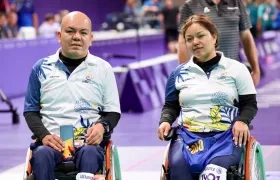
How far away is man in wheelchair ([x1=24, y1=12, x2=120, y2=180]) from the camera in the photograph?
5285mm

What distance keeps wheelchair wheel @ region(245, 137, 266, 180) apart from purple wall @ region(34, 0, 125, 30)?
21.9 metres

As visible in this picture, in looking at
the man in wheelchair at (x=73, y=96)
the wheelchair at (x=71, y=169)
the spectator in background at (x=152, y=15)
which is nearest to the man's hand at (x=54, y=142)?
the man in wheelchair at (x=73, y=96)

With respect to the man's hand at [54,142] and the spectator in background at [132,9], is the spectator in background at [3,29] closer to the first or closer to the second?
the spectator in background at [132,9]

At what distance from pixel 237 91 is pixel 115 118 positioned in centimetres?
81

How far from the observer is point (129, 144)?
948cm

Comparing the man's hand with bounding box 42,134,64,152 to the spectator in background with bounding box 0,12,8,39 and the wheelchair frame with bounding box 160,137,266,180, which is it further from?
the spectator in background with bounding box 0,12,8,39

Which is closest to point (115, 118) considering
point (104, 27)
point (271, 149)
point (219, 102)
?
point (219, 102)

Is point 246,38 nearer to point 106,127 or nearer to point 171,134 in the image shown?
point 171,134

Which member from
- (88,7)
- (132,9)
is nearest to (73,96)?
(132,9)

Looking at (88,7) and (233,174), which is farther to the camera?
(88,7)

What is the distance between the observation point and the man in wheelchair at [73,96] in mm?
5285

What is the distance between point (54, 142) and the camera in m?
5.20

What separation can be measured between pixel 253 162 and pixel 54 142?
1.23 meters

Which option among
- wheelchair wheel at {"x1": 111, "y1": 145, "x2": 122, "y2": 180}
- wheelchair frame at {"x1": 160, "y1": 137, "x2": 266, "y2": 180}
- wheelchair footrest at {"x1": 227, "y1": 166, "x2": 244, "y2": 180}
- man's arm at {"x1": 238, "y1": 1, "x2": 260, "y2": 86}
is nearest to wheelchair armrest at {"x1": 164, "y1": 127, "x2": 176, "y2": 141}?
wheelchair frame at {"x1": 160, "y1": 137, "x2": 266, "y2": 180}
